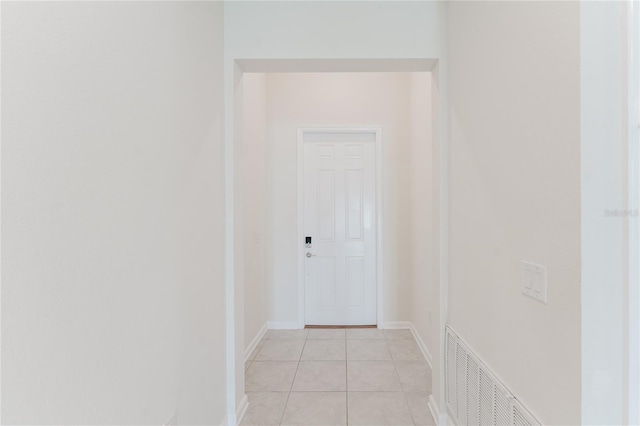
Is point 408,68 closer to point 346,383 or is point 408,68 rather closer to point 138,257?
point 138,257

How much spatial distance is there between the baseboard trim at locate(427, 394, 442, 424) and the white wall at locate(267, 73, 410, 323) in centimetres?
151

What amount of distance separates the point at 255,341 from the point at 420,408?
1700mm

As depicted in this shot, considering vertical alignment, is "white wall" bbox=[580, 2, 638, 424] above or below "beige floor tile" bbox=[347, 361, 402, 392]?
above

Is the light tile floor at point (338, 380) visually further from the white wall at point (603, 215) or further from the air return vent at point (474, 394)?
the white wall at point (603, 215)

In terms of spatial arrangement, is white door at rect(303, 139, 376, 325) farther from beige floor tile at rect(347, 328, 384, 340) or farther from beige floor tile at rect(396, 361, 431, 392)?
beige floor tile at rect(396, 361, 431, 392)

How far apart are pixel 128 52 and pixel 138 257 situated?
0.69 m

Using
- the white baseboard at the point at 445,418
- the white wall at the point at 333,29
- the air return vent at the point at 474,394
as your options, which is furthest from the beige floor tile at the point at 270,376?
the white wall at the point at 333,29

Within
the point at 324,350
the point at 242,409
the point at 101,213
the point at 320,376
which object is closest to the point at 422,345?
the point at 324,350

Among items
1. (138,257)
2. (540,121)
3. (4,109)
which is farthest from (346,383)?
(4,109)

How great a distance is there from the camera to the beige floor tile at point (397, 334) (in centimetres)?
352

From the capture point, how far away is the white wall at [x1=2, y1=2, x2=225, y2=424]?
0.73 metres

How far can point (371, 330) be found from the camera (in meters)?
3.72

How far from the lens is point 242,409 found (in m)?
2.21

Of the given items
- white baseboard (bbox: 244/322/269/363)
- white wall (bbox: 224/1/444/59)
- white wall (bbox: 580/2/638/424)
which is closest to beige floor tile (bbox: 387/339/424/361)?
white baseboard (bbox: 244/322/269/363)
